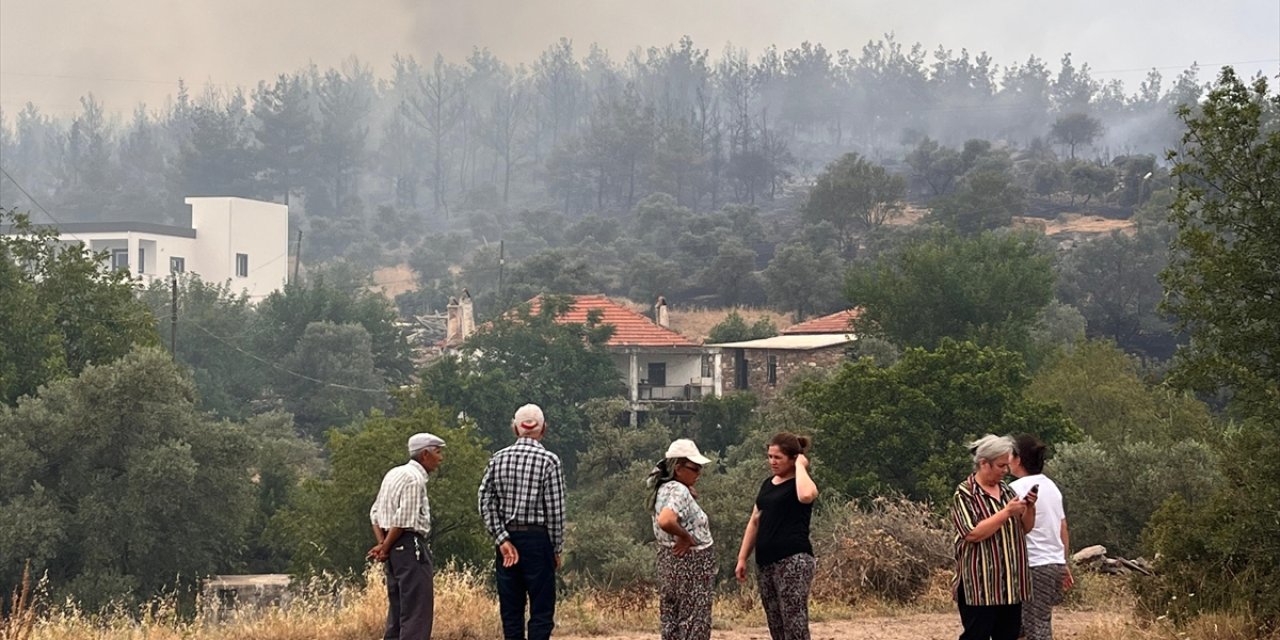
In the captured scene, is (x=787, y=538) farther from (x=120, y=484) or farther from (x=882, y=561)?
(x=120, y=484)

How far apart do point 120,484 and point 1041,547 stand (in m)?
35.6

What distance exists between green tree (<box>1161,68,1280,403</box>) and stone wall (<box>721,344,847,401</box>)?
155ft

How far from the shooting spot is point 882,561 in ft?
48.6

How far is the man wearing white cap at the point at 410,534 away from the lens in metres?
8.96

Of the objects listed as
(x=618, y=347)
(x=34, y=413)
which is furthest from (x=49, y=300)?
(x=618, y=347)

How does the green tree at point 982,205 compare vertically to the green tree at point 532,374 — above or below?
above

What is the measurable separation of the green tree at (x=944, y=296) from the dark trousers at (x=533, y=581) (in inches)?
2005

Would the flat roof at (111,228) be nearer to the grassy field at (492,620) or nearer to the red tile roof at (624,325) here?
the red tile roof at (624,325)

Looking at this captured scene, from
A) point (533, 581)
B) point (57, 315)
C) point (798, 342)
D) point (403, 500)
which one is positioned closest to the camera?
point (533, 581)

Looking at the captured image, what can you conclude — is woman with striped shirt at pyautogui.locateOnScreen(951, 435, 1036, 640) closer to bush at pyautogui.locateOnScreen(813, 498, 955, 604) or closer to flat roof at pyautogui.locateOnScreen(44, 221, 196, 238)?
bush at pyautogui.locateOnScreen(813, 498, 955, 604)

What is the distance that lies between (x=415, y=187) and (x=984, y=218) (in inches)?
3566

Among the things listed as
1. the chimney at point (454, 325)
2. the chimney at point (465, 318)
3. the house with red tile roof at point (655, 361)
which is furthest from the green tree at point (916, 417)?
the chimney at point (454, 325)

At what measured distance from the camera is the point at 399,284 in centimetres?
11975

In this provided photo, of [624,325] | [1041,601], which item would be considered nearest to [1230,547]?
[1041,601]
